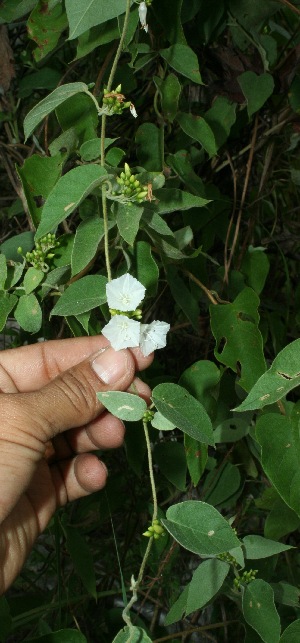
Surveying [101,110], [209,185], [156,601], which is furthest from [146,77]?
[156,601]

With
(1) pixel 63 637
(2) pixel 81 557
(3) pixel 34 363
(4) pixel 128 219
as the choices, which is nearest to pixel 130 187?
(4) pixel 128 219

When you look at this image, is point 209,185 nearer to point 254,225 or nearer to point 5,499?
point 254,225

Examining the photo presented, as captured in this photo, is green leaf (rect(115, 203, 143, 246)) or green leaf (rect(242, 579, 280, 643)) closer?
green leaf (rect(115, 203, 143, 246))

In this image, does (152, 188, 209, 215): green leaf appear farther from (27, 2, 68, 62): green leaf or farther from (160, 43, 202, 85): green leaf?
(27, 2, 68, 62): green leaf

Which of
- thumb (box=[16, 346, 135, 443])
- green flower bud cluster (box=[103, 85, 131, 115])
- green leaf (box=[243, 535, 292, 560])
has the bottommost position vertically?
green leaf (box=[243, 535, 292, 560])

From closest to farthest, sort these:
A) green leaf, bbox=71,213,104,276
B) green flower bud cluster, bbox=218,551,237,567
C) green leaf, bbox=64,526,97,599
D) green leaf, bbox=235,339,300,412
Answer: green leaf, bbox=235,339,300,412
green leaf, bbox=71,213,104,276
green flower bud cluster, bbox=218,551,237,567
green leaf, bbox=64,526,97,599

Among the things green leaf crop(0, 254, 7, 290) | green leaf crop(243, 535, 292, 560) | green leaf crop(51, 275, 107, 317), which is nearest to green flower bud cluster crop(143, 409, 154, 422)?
green leaf crop(51, 275, 107, 317)
